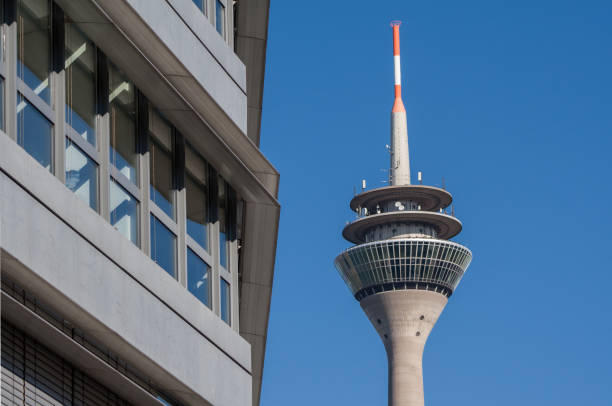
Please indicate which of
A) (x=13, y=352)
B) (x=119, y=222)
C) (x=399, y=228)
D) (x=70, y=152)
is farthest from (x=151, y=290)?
(x=399, y=228)

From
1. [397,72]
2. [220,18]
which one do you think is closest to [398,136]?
[397,72]

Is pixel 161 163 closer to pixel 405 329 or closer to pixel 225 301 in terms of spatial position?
pixel 225 301

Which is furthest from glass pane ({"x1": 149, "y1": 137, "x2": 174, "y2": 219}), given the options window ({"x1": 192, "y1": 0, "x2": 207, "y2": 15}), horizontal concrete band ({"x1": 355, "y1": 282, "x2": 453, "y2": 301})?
horizontal concrete band ({"x1": 355, "y1": 282, "x2": 453, "y2": 301})

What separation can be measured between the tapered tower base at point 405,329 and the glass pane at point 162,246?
154 metres

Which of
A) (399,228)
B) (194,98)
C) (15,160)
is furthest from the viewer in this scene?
(399,228)

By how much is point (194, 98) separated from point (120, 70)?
2140mm

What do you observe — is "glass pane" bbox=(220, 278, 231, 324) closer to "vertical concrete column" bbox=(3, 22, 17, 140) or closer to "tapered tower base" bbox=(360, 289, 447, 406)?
"vertical concrete column" bbox=(3, 22, 17, 140)

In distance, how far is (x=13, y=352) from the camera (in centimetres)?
1477

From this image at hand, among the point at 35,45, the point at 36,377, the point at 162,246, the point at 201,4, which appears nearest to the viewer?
the point at 36,377

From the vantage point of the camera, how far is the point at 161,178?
19.5 meters

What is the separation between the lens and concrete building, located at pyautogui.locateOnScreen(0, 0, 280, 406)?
15156 millimetres

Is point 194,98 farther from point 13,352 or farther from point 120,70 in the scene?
point 13,352

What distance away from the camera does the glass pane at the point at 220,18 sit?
2323 centimetres

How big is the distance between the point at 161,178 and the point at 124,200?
4.63 feet
